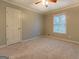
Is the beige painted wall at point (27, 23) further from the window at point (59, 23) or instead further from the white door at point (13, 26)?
the window at point (59, 23)

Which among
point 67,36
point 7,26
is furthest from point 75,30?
point 7,26

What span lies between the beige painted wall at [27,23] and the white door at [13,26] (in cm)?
21

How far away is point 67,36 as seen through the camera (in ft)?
15.8

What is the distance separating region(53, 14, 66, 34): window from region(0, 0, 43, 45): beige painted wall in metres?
1.29

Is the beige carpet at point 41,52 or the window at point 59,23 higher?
the window at point 59,23

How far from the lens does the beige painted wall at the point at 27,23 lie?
11.4 feet

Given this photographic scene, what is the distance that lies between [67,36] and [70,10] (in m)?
1.72

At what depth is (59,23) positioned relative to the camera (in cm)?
552

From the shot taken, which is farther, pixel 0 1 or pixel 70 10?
pixel 70 10

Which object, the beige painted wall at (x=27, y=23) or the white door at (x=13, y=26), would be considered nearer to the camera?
the beige painted wall at (x=27, y=23)

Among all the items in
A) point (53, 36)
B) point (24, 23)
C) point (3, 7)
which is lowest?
point (53, 36)

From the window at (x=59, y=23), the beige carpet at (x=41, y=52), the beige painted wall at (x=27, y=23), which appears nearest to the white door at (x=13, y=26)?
the beige painted wall at (x=27, y=23)

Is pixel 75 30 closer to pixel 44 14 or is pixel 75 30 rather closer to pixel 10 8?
pixel 44 14

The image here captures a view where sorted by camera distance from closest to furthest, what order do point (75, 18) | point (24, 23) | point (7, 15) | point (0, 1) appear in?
point (0, 1) < point (7, 15) < point (75, 18) < point (24, 23)
